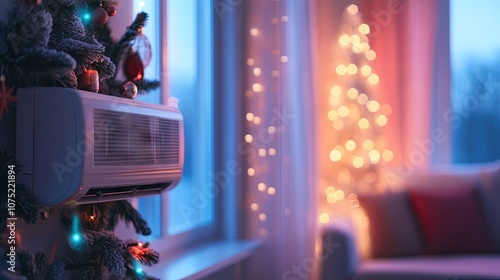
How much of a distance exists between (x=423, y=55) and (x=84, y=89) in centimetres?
329

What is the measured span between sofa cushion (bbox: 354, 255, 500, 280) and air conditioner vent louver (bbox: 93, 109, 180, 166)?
4.33 ft

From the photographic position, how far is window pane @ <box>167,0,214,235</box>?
3.62m

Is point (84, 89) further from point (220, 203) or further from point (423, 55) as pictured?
point (423, 55)

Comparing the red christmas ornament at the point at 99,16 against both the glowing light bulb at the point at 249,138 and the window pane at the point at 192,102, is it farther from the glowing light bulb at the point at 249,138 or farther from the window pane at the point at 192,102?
the glowing light bulb at the point at 249,138

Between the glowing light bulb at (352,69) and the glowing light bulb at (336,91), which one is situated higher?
the glowing light bulb at (352,69)

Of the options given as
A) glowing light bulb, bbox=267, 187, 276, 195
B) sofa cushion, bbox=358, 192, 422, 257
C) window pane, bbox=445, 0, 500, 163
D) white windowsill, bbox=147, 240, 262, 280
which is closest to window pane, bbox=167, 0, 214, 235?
white windowsill, bbox=147, 240, 262, 280

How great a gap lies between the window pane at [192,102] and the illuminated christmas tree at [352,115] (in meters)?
1.06

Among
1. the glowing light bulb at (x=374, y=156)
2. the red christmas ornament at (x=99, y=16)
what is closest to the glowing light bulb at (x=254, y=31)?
the glowing light bulb at (x=374, y=156)

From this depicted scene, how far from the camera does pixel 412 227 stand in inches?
145

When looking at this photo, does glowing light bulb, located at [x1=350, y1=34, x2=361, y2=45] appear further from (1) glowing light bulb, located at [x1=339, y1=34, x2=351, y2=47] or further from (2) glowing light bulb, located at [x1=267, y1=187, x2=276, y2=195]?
(2) glowing light bulb, located at [x1=267, y1=187, x2=276, y2=195]

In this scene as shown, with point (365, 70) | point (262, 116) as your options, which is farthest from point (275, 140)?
point (365, 70)

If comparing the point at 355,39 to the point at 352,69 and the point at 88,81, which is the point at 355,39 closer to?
the point at 352,69

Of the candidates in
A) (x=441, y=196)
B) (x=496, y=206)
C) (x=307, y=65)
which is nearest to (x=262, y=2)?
(x=307, y=65)

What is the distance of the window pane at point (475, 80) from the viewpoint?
483 cm
